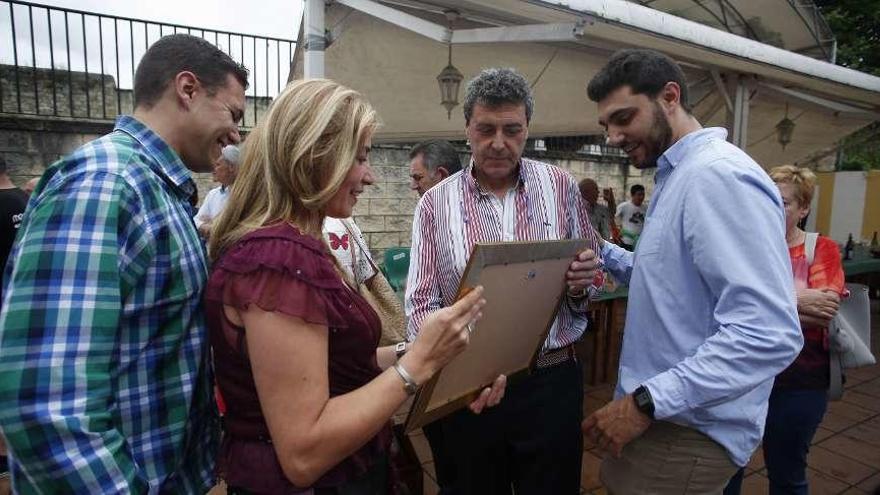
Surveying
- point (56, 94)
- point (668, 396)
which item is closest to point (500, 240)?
point (668, 396)

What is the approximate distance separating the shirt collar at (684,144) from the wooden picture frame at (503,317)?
0.35 metres

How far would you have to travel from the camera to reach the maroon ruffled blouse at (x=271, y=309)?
3.14 ft

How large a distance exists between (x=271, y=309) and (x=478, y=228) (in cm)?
103

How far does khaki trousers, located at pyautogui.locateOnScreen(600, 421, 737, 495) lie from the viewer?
135 centimetres

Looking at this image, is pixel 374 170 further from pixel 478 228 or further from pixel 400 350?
pixel 400 350

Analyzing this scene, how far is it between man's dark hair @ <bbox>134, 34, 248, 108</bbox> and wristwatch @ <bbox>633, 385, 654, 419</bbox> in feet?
4.45

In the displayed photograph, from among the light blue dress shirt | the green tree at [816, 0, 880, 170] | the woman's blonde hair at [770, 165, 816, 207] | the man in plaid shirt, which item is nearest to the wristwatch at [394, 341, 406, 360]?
the man in plaid shirt

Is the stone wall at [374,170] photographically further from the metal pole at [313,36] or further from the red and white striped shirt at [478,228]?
the red and white striped shirt at [478,228]

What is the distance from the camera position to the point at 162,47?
4.14ft

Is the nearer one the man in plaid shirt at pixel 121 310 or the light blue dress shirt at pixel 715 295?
the man in plaid shirt at pixel 121 310

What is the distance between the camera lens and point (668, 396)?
1.22 meters

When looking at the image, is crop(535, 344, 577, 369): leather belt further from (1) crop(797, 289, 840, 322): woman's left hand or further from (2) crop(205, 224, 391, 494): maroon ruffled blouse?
(1) crop(797, 289, 840, 322): woman's left hand

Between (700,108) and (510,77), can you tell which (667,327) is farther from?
(700,108)

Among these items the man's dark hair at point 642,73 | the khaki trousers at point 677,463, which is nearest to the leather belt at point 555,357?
the khaki trousers at point 677,463
